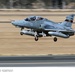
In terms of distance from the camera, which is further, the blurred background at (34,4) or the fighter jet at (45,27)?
the blurred background at (34,4)

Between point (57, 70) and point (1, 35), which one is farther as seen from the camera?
point (1, 35)

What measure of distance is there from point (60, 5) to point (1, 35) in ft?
10.2


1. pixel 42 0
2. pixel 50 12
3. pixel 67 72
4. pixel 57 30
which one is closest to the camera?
pixel 67 72

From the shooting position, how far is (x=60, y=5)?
14.2m

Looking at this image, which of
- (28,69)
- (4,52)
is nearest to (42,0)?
(4,52)

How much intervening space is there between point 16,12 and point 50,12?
160 centimetres

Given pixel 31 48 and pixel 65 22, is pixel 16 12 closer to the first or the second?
pixel 31 48

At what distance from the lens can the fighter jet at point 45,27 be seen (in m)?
9.74

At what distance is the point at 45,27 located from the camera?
32.3ft

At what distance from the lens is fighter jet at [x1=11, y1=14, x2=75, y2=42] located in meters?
9.74

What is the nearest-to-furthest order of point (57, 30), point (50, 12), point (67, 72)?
point (67, 72) → point (57, 30) → point (50, 12)

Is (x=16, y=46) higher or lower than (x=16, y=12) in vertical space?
lower

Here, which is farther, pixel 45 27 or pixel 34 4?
pixel 34 4

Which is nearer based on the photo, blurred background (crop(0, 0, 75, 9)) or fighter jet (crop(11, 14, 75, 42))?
fighter jet (crop(11, 14, 75, 42))
